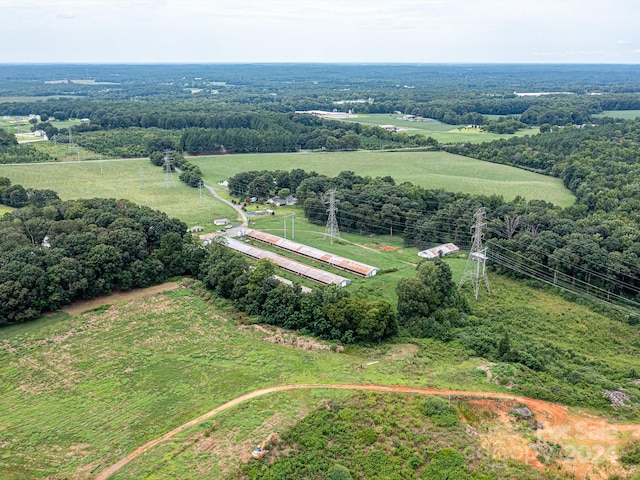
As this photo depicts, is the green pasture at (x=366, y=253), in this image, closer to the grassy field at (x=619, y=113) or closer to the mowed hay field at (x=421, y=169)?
Answer: the mowed hay field at (x=421, y=169)

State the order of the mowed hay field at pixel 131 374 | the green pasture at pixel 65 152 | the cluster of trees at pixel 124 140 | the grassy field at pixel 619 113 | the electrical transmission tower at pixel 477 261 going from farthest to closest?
1. the grassy field at pixel 619 113
2. the cluster of trees at pixel 124 140
3. the green pasture at pixel 65 152
4. the electrical transmission tower at pixel 477 261
5. the mowed hay field at pixel 131 374

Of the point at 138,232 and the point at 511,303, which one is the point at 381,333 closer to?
the point at 511,303

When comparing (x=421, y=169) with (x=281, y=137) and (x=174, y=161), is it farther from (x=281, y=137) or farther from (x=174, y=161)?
(x=174, y=161)

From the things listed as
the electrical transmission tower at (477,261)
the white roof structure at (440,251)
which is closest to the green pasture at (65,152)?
the white roof structure at (440,251)

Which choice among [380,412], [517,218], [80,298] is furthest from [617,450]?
[80,298]

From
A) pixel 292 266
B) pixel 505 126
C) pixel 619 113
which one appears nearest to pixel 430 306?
pixel 292 266

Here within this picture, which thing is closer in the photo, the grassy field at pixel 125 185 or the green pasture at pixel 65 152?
the grassy field at pixel 125 185

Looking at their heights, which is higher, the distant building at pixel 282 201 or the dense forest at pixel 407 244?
the dense forest at pixel 407 244
